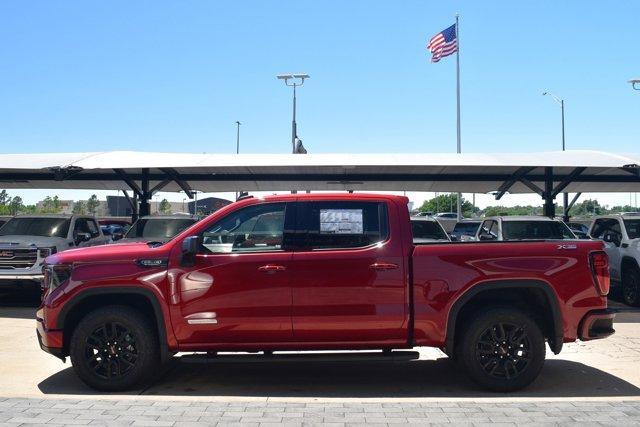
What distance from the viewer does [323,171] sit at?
1479cm

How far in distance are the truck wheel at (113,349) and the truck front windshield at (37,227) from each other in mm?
7691

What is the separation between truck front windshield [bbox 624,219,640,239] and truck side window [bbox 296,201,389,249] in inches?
322

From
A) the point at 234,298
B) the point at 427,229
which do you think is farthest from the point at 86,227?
the point at 234,298

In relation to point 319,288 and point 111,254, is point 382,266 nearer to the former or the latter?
point 319,288

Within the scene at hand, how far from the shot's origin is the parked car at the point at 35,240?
11180 millimetres

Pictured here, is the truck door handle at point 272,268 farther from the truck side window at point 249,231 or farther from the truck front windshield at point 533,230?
the truck front windshield at point 533,230

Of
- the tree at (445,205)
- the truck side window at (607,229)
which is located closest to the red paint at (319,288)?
the truck side window at (607,229)

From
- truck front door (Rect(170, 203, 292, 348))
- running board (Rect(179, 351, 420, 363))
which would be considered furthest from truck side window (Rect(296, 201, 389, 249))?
running board (Rect(179, 351, 420, 363))

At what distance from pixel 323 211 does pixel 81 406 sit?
2.89m

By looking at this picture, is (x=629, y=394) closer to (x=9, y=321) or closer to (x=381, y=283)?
(x=381, y=283)

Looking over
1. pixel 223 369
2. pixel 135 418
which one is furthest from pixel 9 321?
pixel 135 418

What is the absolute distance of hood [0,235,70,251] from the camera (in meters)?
11.3

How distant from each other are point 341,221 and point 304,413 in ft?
6.10

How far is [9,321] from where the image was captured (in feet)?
32.5
